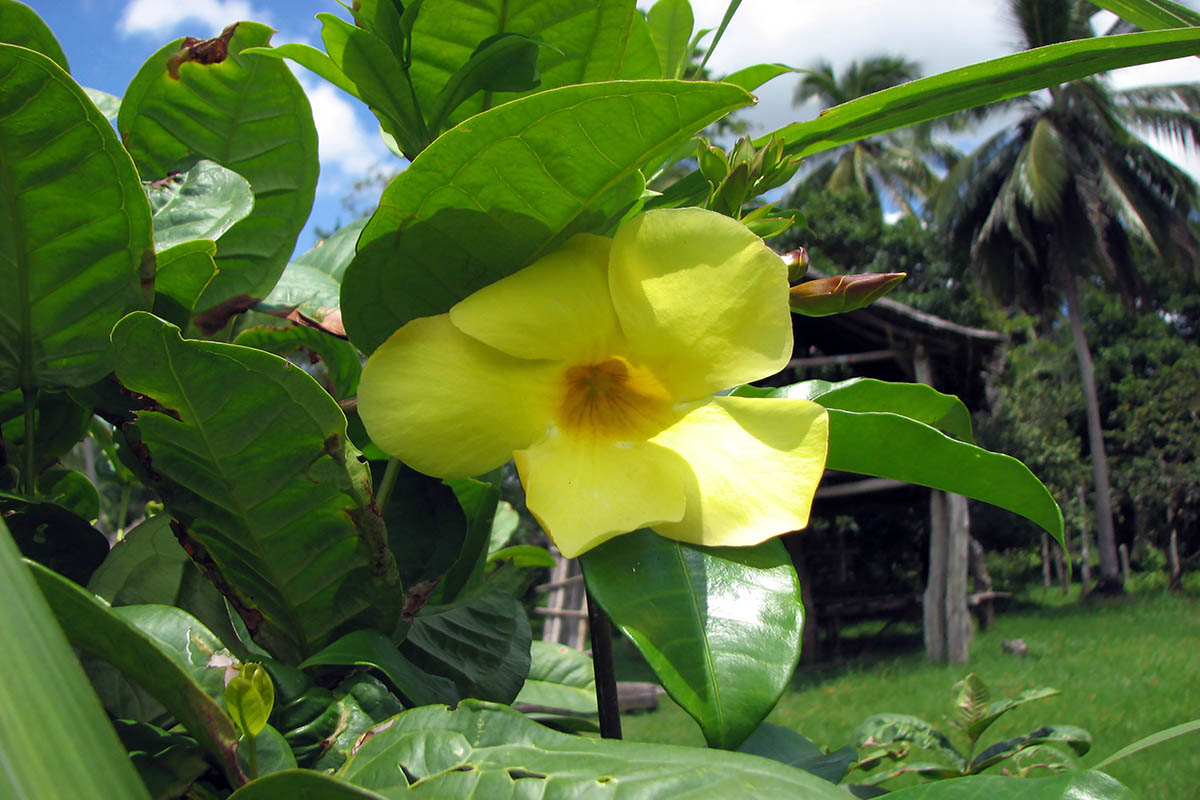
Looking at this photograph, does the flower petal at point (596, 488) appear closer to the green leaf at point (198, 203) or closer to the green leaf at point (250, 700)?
the green leaf at point (250, 700)

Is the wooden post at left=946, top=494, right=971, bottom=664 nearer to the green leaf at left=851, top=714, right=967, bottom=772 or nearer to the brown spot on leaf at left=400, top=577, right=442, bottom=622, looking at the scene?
the green leaf at left=851, top=714, right=967, bottom=772

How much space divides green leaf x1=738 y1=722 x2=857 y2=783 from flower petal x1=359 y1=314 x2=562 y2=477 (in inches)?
12.2

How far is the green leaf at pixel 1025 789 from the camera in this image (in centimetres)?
29

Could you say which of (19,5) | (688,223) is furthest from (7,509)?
(688,223)

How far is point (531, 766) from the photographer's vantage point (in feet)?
0.90

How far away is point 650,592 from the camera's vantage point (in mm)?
351

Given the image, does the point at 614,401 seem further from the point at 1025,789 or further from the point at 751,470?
the point at 1025,789

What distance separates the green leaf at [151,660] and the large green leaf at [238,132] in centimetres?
24

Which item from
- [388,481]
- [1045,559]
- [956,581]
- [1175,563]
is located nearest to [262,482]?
[388,481]

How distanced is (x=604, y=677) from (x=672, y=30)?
0.44 meters

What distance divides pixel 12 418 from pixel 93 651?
281 millimetres

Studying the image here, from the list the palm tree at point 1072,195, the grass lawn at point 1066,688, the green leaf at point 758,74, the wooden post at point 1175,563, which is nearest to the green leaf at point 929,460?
the green leaf at point 758,74

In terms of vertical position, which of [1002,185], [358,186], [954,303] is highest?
[358,186]

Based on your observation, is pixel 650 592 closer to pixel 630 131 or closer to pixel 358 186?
pixel 630 131
